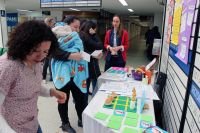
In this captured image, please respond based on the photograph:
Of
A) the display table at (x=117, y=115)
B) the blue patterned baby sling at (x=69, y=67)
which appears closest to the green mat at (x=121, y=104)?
the display table at (x=117, y=115)

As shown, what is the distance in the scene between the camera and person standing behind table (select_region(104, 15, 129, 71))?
3.19 meters

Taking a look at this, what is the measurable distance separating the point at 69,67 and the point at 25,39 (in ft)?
3.76

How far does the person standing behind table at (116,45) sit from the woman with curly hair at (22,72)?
2171 millimetres

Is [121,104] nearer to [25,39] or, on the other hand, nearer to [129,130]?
[129,130]

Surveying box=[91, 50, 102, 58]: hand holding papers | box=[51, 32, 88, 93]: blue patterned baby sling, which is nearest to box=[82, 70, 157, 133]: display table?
box=[51, 32, 88, 93]: blue patterned baby sling

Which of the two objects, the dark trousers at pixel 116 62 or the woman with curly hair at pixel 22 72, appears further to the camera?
the dark trousers at pixel 116 62

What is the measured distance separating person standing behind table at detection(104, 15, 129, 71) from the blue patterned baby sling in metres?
1.17

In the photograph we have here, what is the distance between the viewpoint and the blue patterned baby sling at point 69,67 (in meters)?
2.02

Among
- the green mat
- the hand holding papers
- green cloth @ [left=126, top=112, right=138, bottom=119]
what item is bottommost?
green cloth @ [left=126, top=112, right=138, bottom=119]

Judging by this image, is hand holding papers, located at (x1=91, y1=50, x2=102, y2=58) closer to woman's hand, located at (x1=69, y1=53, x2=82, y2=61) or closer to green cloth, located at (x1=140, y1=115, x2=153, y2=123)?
woman's hand, located at (x1=69, y1=53, x2=82, y2=61)

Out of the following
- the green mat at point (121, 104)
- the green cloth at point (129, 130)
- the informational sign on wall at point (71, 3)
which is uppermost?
the informational sign on wall at point (71, 3)

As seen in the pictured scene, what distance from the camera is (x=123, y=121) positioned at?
4.34 feet

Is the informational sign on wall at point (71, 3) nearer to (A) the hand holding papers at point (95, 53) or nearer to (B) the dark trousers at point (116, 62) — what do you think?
(B) the dark trousers at point (116, 62)

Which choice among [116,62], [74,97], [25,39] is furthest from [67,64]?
[116,62]
